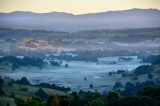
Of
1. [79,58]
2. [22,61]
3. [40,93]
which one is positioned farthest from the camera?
[79,58]

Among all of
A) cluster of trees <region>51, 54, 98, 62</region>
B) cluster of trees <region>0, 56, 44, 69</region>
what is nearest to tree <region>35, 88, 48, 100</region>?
cluster of trees <region>0, 56, 44, 69</region>

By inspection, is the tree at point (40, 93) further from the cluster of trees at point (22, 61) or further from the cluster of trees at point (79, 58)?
the cluster of trees at point (79, 58)

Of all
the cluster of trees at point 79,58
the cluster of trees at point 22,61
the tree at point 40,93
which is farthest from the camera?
the cluster of trees at point 79,58

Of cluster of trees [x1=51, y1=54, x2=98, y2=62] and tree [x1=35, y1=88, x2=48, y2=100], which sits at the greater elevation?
cluster of trees [x1=51, y1=54, x2=98, y2=62]

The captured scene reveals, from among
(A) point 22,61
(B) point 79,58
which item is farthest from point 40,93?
(B) point 79,58

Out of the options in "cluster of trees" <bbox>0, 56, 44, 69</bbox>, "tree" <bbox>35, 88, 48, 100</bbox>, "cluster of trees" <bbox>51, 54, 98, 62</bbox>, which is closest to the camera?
"tree" <bbox>35, 88, 48, 100</bbox>

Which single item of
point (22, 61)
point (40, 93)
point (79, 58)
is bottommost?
point (40, 93)

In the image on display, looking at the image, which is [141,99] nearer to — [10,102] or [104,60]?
[10,102]

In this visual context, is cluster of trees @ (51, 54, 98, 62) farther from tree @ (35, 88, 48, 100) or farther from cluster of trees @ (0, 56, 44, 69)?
tree @ (35, 88, 48, 100)

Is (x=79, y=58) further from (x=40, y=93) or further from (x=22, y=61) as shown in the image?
(x=40, y=93)

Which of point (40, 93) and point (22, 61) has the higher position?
point (22, 61)

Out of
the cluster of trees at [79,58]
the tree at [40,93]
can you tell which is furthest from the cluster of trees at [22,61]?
the tree at [40,93]
